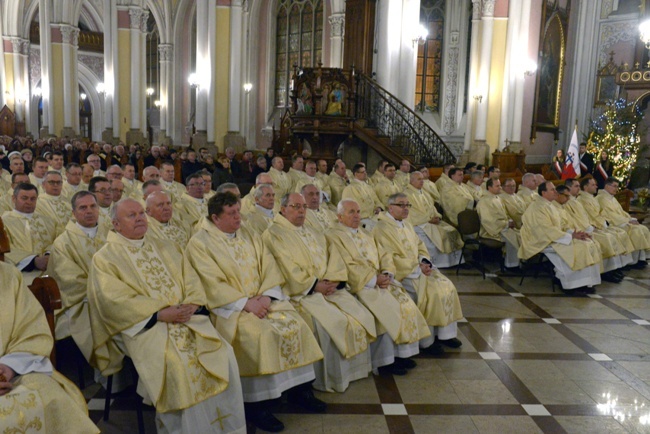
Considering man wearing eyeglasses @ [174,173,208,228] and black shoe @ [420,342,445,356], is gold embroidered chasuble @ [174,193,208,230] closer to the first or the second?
man wearing eyeglasses @ [174,173,208,228]

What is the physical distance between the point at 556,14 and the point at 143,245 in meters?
17.6

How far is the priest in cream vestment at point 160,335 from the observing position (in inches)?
142

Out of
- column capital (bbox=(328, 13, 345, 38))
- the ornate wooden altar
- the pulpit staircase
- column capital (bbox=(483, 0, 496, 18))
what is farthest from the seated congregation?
column capital (bbox=(328, 13, 345, 38))

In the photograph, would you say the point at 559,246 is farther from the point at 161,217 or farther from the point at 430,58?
the point at 430,58

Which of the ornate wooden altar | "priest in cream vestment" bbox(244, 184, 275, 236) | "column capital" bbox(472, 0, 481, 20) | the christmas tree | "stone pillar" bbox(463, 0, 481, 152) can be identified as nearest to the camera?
"priest in cream vestment" bbox(244, 184, 275, 236)

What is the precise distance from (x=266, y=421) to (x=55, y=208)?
373 cm

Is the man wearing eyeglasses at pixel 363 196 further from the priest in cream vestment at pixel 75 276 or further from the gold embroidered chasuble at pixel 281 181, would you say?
the priest in cream vestment at pixel 75 276

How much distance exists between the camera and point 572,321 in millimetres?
6844

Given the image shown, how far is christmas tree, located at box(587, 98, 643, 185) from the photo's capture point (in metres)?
16.6

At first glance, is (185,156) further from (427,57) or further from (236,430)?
(427,57)

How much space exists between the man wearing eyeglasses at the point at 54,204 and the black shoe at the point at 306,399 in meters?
3.35

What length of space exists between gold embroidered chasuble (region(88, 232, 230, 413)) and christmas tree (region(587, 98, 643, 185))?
15161mm

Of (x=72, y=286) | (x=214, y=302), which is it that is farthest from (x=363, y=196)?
(x=72, y=286)

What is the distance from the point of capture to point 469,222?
877cm
